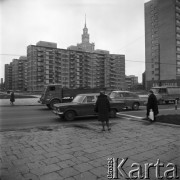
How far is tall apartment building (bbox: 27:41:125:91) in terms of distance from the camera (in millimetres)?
94625

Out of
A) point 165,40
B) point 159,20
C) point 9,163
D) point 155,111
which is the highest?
point 159,20

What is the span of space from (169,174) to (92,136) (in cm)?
329

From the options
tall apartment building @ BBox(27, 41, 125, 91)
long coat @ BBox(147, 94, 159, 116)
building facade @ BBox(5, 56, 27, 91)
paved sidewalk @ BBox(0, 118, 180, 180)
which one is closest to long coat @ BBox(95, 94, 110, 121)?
paved sidewalk @ BBox(0, 118, 180, 180)

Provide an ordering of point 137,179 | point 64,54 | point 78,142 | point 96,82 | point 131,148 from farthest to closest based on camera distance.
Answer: point 96,82 → point 64,54 → point 78,142 → point 131,148 → point 137,179

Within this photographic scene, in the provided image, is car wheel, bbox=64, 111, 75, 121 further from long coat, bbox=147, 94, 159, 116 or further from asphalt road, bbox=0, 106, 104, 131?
long coat, bbox=147, 94, 159, 116

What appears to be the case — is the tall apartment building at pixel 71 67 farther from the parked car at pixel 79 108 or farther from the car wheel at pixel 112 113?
the car wheel at pixel 112 113

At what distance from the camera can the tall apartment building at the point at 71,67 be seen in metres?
94.6

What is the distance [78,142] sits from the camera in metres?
5.58

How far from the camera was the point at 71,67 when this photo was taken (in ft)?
337

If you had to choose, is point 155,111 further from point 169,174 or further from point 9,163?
point 9,163

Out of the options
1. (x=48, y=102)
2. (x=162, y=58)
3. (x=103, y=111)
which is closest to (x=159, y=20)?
(x=162, y=58)

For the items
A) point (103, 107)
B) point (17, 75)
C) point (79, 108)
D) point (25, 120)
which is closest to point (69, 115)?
point (79, 108)

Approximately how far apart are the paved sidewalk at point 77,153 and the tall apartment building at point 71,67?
8879 cm

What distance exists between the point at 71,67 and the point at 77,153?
99.8m
